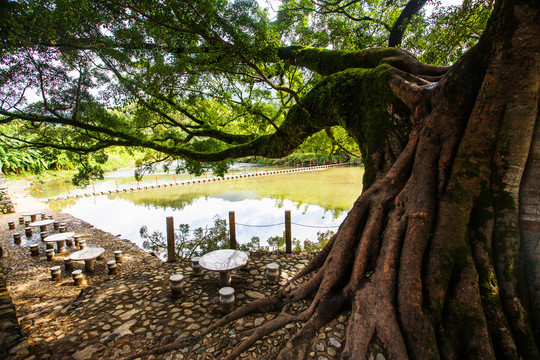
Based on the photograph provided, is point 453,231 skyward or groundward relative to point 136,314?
skyward

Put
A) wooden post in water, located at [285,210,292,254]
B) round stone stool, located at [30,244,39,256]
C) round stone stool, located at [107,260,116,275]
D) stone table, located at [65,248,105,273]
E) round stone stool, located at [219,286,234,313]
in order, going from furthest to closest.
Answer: round stone stool, located at [30,244,39,256]
wooden post in water, located at [285,210,292,254]
round stone stool, located at [107,260,116,275]
stone table, located at [65,248,105,273]
round stone stool, located at [219,286,234,313]

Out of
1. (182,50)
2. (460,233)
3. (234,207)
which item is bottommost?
(234,207)

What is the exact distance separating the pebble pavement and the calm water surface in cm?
295

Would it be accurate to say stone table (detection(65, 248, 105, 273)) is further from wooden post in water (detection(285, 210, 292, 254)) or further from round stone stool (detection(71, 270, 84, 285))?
wooden post in water (detection(285, 210, 292, 254))

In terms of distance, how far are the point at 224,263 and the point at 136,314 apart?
59.7 inches

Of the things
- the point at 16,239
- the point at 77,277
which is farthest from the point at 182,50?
the point at 16,239

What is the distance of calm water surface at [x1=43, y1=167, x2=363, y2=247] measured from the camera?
9570 mm

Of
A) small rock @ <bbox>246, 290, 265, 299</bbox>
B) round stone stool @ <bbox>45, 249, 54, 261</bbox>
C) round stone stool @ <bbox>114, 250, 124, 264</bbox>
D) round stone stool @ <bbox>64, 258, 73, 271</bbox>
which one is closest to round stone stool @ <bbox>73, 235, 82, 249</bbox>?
round stone stool @ <bbox>45, 249, 54, 261</bbox>

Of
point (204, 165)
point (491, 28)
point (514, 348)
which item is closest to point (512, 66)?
point (491, 28)

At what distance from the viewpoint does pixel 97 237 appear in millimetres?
8625

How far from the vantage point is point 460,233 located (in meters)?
1.95

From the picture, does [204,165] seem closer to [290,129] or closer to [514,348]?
[290,129]

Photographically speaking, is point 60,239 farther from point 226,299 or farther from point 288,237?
point 288,237

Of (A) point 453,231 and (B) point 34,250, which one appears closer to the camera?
(A) point 453,231
